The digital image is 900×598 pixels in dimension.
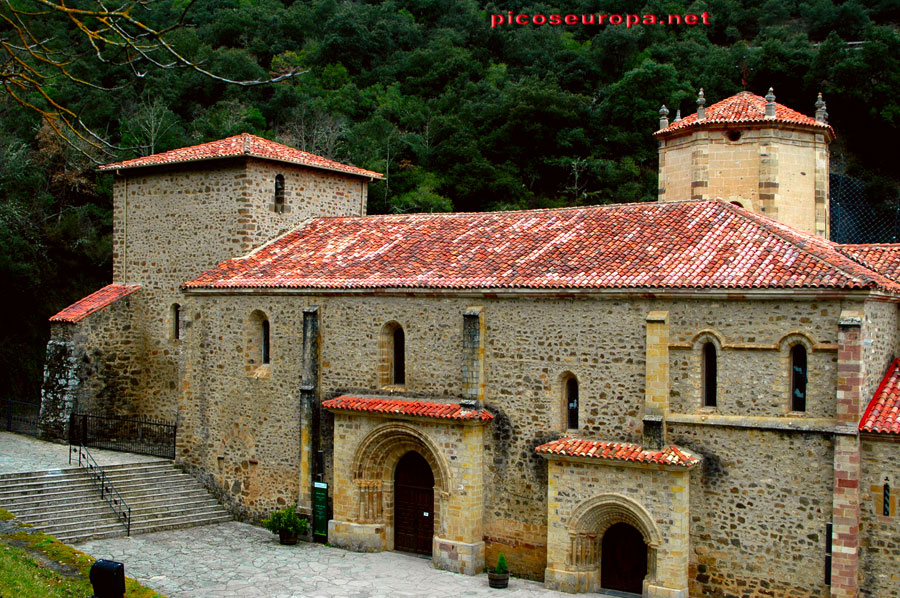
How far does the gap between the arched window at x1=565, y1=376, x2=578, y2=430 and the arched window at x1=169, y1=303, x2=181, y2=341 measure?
516 inches

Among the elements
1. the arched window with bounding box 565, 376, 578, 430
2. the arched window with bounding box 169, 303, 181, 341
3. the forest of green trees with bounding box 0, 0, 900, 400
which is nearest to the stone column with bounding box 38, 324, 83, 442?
the arched window with bounding box 169, 303, 181, 341

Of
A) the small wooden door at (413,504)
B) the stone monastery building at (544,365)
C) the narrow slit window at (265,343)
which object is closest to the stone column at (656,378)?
the stone monastery building at (544,365)

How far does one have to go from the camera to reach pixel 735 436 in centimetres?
1535

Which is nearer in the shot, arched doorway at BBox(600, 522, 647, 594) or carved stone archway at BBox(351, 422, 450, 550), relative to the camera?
arched doorway at BBox(600, 522, 647, 594)

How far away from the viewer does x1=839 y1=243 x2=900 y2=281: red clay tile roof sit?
17.5 metres

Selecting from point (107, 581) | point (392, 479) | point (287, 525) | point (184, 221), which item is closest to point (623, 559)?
point (392, 479)

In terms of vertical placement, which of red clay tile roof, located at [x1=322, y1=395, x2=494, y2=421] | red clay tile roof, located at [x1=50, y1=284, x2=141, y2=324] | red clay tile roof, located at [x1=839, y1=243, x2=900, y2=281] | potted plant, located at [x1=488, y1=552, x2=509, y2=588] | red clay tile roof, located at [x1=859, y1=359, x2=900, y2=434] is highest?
red clay tile roof, located at [x1=839, y1=243, x2=900, y2=281]

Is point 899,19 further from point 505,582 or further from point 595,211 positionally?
point 505,582

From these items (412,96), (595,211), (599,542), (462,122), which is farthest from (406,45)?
(599,542)

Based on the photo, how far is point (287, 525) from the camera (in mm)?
19562

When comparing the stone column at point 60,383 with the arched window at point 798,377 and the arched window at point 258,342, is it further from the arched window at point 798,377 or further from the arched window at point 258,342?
the arched window at point 798,377

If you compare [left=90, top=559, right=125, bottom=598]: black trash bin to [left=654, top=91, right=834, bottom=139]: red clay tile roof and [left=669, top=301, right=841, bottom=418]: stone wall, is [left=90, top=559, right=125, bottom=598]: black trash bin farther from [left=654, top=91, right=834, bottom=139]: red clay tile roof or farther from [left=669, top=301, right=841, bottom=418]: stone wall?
[left=654, top=91, right=834, bottom=139]: red clay tile roof

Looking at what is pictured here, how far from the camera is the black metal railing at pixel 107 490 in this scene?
19.8 m

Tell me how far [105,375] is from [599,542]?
52.1ft
